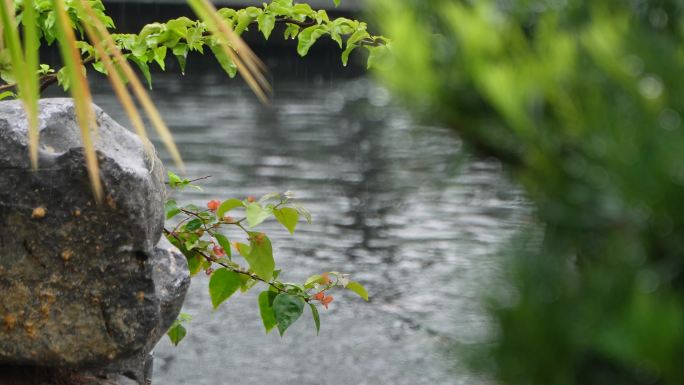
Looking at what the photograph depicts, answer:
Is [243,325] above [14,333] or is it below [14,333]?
below

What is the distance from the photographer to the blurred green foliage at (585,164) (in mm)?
921

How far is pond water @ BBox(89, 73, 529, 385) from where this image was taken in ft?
4.04

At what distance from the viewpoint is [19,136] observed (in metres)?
2.71

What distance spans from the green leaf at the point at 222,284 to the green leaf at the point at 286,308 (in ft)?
0.55

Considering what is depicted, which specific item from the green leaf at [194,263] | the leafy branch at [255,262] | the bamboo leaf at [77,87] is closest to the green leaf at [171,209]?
the leafy branch at [255,262]

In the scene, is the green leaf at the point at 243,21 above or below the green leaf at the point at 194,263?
above

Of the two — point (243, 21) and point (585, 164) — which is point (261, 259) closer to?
point (243, 21)

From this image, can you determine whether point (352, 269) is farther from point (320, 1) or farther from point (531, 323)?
point (320, 1)

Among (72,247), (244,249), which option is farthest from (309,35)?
(72,247)

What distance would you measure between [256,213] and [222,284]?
13.5 inches

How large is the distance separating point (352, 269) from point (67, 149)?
4500mm

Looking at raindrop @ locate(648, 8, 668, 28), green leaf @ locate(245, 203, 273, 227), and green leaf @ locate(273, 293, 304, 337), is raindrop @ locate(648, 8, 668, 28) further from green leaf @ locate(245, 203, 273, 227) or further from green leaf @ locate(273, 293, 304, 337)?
green leaf @ locate(273, 293, 304, 337)

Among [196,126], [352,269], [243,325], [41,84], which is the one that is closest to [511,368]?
[41,84]

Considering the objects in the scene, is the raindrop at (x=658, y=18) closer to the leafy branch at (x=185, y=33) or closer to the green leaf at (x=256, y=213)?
the green leaf at (x=256, y=213)
